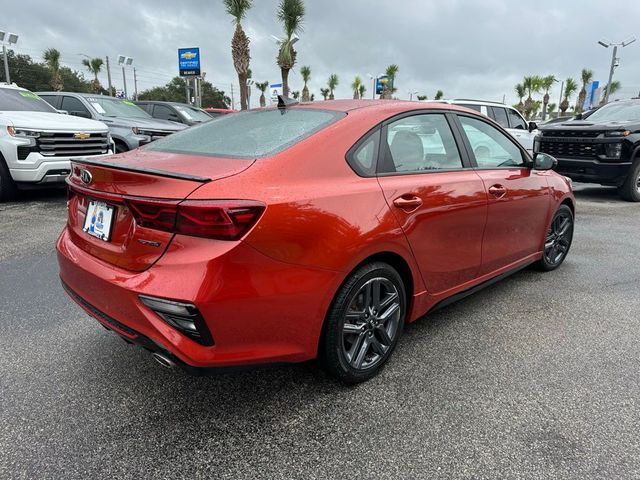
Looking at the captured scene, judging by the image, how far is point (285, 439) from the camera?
83.2 inches

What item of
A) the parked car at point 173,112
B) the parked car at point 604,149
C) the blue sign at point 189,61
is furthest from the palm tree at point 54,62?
the parked car at point 604,149

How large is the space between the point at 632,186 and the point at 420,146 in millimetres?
7741

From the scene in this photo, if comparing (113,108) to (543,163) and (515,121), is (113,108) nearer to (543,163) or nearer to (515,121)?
(543,163)

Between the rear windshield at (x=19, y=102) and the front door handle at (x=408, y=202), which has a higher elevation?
the rear windshield at (x=19, y=102)

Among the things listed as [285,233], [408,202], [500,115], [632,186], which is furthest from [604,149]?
[285,233]

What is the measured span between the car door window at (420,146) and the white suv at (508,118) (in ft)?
26.1

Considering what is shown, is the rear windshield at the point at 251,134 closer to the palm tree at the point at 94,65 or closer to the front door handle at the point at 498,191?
the front door handle at the point at 498,191

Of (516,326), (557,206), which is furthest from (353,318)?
(557,206)

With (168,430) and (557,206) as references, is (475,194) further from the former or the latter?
(168,430)

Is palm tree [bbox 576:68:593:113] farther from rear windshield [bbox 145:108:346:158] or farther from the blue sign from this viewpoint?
rear windshield [bbox 145:108:346:158]

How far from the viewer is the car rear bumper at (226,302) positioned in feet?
6.07

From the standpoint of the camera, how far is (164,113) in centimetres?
1216

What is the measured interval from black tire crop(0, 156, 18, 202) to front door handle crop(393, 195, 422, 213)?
6.61 m

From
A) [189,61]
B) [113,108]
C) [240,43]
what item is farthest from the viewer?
[189,61]
